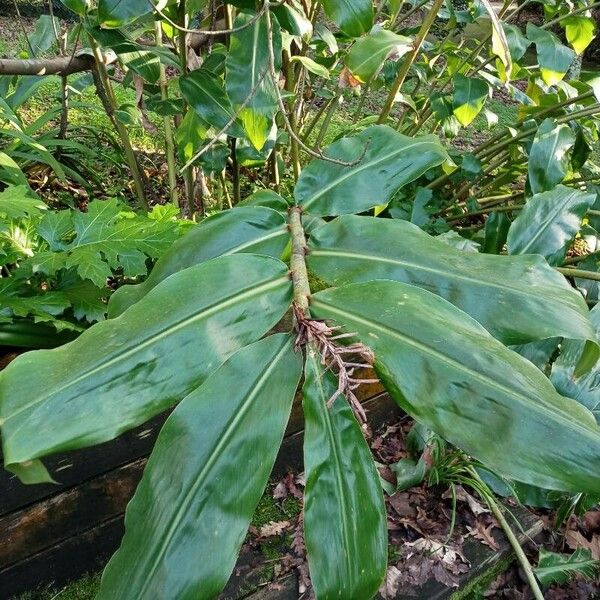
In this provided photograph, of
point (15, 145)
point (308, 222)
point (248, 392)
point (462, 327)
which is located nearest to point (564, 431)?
point (462, 327)

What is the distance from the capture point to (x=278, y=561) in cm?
135

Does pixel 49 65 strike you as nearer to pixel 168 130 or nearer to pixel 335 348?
pixel 168 130

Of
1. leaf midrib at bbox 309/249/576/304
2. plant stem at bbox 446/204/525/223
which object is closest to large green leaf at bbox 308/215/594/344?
leaf midrib at bbox 309/249/576/304

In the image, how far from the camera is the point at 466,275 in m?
0.69

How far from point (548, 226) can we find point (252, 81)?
2.32 feet

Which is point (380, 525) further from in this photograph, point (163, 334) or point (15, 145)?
point (15, 145)

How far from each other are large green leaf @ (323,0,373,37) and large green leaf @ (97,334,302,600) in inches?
30.4

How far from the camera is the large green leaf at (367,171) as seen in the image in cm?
91

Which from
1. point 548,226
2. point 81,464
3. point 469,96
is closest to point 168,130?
point 469,96

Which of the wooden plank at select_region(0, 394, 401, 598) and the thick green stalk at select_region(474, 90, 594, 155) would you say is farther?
the thick green stalk at select_region(474, 90, 594, 155)

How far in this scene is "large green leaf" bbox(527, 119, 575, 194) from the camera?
4.73 ft

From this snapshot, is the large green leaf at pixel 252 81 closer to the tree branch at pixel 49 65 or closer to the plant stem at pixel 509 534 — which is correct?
the tree branch at pixel 49 65

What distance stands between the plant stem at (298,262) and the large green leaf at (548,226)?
1.76 feet

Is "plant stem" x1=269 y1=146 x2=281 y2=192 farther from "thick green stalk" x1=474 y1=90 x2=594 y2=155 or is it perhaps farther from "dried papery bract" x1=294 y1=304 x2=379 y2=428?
"dried papery bract" x1=294 y1=304 x2=379 y2=428
